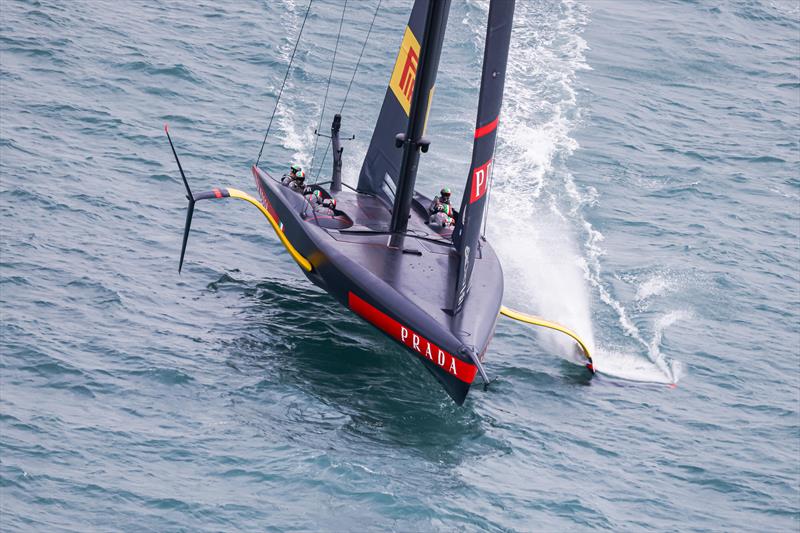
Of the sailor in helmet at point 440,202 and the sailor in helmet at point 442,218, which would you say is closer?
the sailor in helmet at point 442,218

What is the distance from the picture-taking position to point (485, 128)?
2406cm

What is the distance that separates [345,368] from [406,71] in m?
7.79

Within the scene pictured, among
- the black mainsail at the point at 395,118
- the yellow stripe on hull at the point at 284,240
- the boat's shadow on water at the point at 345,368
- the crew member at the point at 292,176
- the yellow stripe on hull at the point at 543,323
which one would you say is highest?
the black mainsail at the point at 395,118

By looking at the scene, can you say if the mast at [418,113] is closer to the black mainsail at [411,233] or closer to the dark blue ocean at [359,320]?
the black mainsail at [411,233]

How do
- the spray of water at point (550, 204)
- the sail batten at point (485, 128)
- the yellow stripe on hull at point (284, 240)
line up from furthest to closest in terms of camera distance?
the spray of water at point (550, 204) → the yellow stripe on hull at point (284, 240) → the sail batten at point (485, 128)

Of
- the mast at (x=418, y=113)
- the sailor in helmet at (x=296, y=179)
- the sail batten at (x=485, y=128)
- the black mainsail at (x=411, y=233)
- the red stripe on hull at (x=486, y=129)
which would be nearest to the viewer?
the sail batten at (x=485, y=128)

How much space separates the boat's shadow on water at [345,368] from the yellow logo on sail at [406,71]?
516cm

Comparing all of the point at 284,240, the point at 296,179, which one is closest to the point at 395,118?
the point at 296,179

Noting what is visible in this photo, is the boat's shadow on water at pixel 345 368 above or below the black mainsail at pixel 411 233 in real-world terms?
below

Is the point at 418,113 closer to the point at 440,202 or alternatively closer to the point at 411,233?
the point at 411,233

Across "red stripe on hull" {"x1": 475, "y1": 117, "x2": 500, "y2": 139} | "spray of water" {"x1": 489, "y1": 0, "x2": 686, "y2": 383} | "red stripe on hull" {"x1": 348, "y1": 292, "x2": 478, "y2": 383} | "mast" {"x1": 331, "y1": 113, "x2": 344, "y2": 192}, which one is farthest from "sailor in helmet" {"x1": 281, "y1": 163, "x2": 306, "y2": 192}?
"red stripe on hull" {"x1": 475, "y1": 117, "x2": 500, "y2": 139}

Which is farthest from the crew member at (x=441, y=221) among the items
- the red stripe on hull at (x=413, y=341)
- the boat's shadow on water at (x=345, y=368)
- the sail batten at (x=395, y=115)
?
the red stripe on hull at (x=413, y=341)

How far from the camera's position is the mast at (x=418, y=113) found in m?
26.6

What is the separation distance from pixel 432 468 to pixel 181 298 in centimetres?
780
